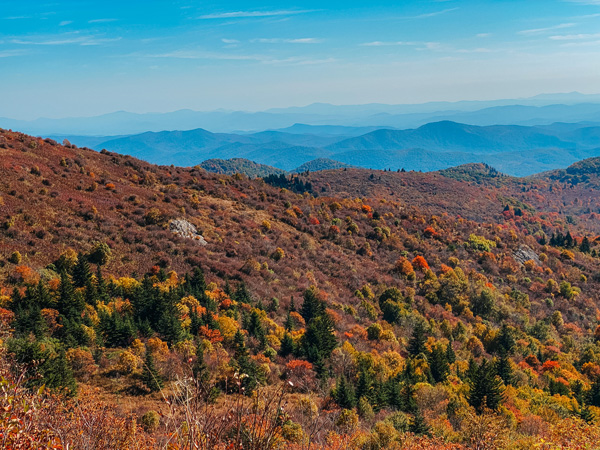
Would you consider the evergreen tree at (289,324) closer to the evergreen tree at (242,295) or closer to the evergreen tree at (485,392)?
the evergreen tree at (242,295)

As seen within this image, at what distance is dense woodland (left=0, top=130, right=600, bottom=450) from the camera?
11.5m

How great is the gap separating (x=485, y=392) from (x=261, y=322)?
1538 centimetres

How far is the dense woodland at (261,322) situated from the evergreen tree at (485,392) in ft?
0.39

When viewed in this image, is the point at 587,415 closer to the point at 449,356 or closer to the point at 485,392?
the point at 485,392

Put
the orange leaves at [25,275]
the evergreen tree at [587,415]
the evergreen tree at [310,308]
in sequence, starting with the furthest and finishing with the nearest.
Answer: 1. the evergreen tree at [310,308]
2. the orange leaves at [25,275]
3. the evergreen tree at [587,415]

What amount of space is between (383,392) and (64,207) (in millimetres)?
31341

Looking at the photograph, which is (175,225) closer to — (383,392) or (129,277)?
(129,277)

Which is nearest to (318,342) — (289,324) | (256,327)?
(289,324)

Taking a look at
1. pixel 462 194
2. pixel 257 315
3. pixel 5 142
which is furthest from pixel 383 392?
pixel 462 194

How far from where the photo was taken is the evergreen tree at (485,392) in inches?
886

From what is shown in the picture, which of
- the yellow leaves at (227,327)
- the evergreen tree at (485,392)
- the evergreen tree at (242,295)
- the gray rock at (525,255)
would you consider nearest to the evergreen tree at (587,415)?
the evergreen tree at (485,392)

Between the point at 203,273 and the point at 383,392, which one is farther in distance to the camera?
the point at 203,273

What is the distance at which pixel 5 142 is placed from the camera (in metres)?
43.9

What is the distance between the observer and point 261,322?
28.8 m
